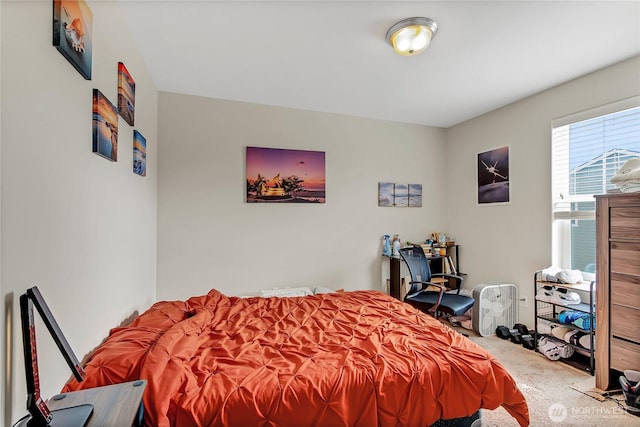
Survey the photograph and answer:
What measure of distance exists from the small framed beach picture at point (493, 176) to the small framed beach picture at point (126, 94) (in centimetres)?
390

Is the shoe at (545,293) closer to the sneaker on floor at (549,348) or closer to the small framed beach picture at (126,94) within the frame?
the sneaker on floor at (549,348)

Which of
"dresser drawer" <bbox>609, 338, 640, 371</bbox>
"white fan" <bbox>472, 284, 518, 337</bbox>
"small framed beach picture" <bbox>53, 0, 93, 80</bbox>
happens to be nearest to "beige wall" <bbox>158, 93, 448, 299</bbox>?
"white fan" <bbox>472, 284, 518, 337</bbox>

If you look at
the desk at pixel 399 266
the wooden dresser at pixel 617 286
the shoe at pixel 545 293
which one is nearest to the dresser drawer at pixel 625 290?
the wooden dresser at pixel 617 286

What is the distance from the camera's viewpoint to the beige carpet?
1.89m

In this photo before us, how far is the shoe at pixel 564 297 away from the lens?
264 centimetres

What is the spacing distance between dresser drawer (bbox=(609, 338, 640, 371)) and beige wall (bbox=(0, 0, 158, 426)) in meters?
3.39

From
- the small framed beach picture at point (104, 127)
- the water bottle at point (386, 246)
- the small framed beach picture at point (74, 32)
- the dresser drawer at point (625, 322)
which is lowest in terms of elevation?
the dresser drawer at point (625, 322)

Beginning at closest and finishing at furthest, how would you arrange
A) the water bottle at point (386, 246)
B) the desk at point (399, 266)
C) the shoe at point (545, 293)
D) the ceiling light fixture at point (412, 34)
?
the ceiling light fixture at point (412, 34) < the shoe at point (545, 293) < the desk at point (399, 266) < the water bottle at point (386, 246)

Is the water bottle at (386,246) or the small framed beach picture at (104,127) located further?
the water bottle at (386,246)

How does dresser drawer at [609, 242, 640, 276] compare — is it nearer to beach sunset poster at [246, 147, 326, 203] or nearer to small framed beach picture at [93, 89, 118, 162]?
beach sunset poster at [246, 147, 326, 203]

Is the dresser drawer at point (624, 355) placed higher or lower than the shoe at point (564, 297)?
lower

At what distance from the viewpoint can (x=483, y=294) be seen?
3.21 meters

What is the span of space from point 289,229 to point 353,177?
115cm

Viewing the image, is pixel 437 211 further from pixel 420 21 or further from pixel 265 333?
pixel 265 333
